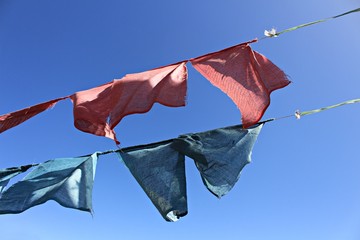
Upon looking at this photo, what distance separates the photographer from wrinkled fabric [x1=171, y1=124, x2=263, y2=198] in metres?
3.15

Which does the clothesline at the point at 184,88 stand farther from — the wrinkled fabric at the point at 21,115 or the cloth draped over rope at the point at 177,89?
the wrinkled fabric at the point at 21,115

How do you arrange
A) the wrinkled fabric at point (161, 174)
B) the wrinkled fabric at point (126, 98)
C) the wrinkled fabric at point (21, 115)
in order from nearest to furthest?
the wrinkled fabric at point (126, 98) → the wrinkled fabric at point (161, 174) → the wrinkled fabric at point (21, 115)

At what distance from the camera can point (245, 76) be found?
3.15 metres

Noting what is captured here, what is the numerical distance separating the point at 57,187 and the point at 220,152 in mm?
1646

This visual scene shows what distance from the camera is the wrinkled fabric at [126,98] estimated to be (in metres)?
2.90

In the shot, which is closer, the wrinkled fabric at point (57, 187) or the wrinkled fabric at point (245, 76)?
the wrinkled fabric at point (245, 76)

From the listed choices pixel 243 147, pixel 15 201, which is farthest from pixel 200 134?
pixel 15 201

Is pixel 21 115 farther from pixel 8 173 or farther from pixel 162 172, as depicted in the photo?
pixel 162 172

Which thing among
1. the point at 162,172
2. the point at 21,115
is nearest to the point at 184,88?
the point at 162,172

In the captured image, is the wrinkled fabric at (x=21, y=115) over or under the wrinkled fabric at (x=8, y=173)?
over

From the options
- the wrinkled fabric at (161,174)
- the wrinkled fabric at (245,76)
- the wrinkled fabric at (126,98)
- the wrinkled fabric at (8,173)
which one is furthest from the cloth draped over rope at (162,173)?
the wrinkled fabric at (126,98)

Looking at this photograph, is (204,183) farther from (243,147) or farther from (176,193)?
(243,147)

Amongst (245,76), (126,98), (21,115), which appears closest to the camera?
(126,98)

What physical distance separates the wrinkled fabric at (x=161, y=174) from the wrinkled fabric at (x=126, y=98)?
1.86 feet
